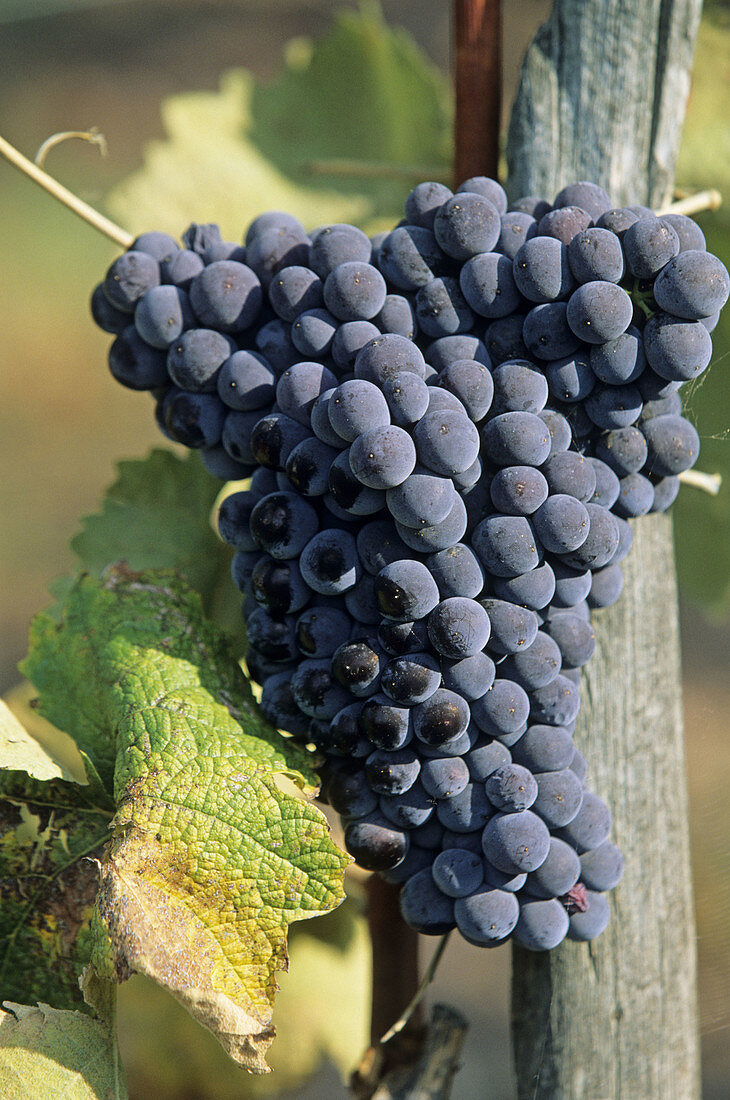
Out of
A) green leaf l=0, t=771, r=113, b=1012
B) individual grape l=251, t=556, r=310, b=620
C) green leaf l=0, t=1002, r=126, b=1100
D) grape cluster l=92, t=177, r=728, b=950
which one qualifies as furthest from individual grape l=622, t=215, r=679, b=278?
green leaf l=0, t=1002, r=126, b=1100

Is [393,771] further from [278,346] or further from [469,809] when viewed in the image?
[278,346]

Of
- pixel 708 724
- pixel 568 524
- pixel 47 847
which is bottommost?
pixel 47 847

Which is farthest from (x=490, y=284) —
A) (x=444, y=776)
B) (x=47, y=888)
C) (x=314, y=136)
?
(x=314, y=136)

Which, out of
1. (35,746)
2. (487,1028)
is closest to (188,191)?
(35,746)

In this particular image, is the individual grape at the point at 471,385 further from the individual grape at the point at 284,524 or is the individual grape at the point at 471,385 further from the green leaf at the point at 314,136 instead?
the green leaf at the point at 314,136

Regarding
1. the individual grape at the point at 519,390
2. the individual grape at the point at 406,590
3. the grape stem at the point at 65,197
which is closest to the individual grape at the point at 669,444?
the individual grape at the point at 519,390

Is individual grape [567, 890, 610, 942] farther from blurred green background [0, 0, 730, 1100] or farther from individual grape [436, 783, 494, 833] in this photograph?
blurred green background [0, 0, 730, 1100]

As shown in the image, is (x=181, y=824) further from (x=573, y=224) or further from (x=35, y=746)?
(x=573, y=224)
